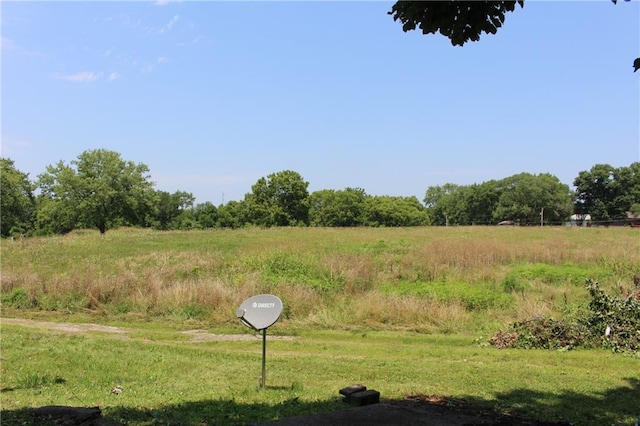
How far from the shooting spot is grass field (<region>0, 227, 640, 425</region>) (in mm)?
6340

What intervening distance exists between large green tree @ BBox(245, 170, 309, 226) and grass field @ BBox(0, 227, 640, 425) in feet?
204

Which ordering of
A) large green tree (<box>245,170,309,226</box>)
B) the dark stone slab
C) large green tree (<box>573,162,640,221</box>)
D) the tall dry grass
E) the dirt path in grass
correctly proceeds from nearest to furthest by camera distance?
1. the dark stone slab
2. the dirt path in grass
3. the tall dry grass
4. large green tree (<box>245,170,309,226</box>)
5. large green tree (<box>573,162,640,221</box>)

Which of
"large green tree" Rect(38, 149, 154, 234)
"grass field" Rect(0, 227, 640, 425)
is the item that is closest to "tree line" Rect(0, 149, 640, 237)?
"large green tree" Rect(38, 149, 154, 234)

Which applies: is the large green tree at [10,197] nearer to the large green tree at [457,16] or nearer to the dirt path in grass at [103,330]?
the dirt path in grass at [103,330]

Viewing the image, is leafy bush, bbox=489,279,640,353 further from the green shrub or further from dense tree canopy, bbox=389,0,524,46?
the green shrub

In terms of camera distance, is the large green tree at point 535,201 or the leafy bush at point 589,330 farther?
the large green tree at point 535,201

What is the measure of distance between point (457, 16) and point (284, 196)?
84310 millimetres

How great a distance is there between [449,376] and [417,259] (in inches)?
537

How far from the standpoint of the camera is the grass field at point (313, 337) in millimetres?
6340

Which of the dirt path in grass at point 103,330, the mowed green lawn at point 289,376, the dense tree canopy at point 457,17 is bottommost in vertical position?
the dirt path in grass at point 103,330

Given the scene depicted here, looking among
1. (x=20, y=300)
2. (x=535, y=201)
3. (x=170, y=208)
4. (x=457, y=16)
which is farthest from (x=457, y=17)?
(x=170, y=208)

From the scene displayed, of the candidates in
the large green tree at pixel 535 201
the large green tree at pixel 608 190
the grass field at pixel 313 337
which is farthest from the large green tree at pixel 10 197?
the large green tree at pixel 608 190

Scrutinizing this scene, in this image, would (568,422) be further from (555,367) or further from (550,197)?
(550,197)

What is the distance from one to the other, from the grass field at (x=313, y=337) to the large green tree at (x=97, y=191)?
37.4m
